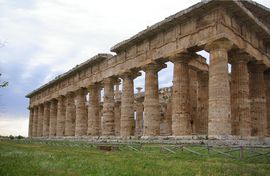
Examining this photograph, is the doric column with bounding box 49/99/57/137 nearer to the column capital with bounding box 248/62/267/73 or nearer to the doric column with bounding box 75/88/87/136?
the doric column with bounding box 75/88/87/136

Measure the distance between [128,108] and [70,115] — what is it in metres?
14.2

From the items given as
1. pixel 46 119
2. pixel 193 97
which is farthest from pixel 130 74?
pixel 46 119

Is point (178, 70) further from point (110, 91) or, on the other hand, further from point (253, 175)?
point (253, 175)

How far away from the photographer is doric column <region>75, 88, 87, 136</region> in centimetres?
3881

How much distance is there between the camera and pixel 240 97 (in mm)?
25109

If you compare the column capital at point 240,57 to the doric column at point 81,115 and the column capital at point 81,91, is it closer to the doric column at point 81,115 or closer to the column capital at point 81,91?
the doric column at point 81,115

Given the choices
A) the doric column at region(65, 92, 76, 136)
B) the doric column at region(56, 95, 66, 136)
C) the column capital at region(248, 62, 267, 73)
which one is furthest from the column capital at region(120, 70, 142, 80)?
the doric column at region(56, 95, 66, 136)

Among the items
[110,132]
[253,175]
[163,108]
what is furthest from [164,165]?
[163,108]

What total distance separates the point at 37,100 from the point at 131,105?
30.1m

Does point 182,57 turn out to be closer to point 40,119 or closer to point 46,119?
point 46,119

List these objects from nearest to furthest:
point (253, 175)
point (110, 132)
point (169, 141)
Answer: point (253, 175) < point (169, 141) < point (110, 132)

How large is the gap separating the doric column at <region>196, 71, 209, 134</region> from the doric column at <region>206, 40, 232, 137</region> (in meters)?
8.11

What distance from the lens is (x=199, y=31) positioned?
939 inches

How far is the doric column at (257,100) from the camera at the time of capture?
26938 mm
